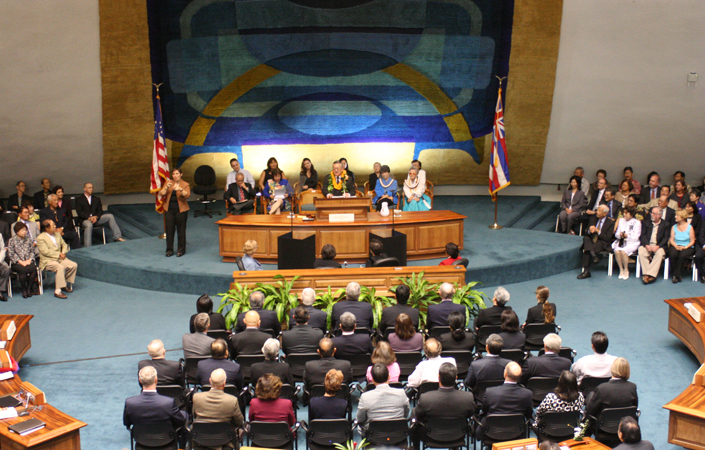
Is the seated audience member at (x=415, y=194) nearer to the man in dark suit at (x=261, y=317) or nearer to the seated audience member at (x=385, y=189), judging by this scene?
the seated audience member at (x=385, y=189)

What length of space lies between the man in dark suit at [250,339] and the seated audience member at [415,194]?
628 cm

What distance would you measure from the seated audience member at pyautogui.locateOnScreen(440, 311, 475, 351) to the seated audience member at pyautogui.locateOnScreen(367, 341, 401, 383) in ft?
2.89

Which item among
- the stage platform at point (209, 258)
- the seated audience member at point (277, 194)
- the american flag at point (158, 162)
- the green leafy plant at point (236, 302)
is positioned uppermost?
the american flag at point (158, 162)

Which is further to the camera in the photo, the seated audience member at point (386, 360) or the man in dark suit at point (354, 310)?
the man in dark suit at point (354, 310)

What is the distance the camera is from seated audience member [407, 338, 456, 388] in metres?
5.61

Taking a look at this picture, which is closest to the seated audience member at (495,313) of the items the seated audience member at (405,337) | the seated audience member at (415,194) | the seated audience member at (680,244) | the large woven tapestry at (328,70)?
the seated audience member at (405,337)

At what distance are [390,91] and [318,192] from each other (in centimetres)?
283

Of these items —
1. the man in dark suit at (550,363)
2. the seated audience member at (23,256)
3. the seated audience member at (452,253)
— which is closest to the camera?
the man in dark suit at (550,363)

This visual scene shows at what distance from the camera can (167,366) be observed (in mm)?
5590

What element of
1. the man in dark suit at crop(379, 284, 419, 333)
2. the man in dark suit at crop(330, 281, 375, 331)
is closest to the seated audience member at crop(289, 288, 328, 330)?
the man in dark suit at crop(330, 281, 375, 331)

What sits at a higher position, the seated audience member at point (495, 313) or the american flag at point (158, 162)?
the american flag at point (158, 162)

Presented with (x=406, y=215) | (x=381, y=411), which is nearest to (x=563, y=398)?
(x=381, y=411)

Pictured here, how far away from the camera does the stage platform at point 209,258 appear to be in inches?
393

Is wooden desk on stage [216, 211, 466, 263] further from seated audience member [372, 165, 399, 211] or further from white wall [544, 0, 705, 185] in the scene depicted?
white wall [544, 0, 705, 185]
